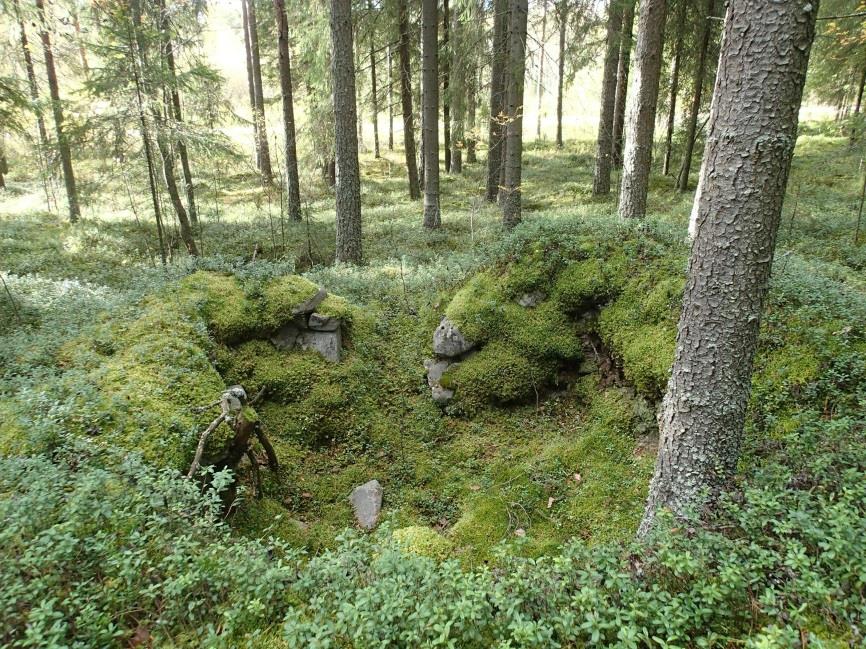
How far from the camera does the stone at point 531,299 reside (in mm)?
7191

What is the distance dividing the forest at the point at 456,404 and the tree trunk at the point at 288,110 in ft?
1.13

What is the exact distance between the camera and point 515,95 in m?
10.5

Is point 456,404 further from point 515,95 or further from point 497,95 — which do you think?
point 497,95

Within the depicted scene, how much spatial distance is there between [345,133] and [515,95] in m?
3.91

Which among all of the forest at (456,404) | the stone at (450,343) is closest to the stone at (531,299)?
the forest at (456,404)

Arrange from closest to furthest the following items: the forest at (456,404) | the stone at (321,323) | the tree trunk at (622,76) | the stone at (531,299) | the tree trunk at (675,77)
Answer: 1. the forest at (456,404)
2. the stone at (531,299)
3. the stone at (321,323)
4. the tree trunk at (622,76)
5. the tree trunk at (675,77)

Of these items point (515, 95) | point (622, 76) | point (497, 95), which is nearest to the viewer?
point (515, 95)

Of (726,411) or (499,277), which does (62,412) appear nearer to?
(726,411)

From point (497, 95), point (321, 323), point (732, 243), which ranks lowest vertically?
point (321, 323)

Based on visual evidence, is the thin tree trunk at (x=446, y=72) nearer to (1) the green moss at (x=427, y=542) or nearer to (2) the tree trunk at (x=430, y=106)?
(2) the tree trunk at (x=430, y=106)

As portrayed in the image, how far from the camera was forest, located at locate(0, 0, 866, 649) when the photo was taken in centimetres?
255

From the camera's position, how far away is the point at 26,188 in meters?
23.5

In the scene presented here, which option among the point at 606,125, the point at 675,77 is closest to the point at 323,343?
the point at 606,125

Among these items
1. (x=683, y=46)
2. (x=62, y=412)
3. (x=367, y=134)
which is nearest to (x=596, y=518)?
(x=62, y=412)
